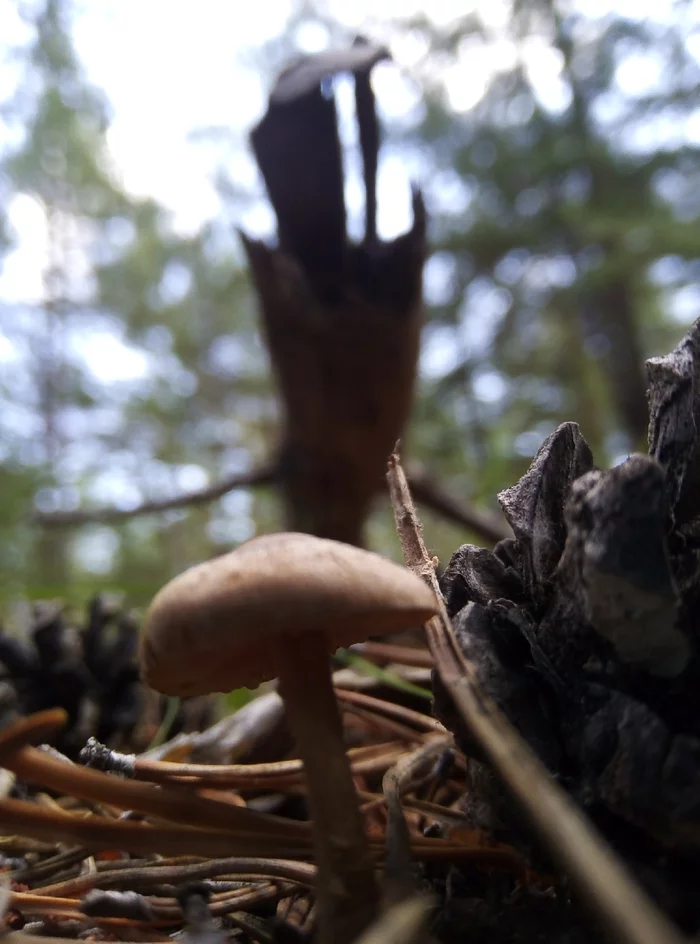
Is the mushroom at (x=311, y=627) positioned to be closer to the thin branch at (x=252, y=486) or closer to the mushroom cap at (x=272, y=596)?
the mushroom cap at (x=272, y=596)

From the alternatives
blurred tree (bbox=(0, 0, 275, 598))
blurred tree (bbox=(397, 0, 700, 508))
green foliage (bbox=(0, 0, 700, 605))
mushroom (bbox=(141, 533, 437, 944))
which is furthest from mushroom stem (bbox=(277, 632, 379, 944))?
blurred tree (bbox=(0, 0, 275, 598))

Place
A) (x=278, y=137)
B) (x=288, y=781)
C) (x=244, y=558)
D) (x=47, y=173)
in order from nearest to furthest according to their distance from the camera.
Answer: (x=244, y=558) → (x=288, y=781) → (x=278, y=137) → (x=47, y=173)

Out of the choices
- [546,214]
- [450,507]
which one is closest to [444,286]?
[546,214]

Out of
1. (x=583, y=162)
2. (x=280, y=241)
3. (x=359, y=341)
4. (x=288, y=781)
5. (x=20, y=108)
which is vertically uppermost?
(x=20, y=108)

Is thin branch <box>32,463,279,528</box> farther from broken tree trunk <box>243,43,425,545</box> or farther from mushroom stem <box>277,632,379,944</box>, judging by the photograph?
mushroom stem <box>277,632,379,944</box>

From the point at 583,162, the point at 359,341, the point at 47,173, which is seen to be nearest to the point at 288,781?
the point at 359,341

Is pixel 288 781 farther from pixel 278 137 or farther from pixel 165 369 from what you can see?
pixel 165 369

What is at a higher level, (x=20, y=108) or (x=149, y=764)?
(x=20, y=108)

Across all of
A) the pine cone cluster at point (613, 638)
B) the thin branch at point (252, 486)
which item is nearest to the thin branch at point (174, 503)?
the thin branch at point (252, 486)
